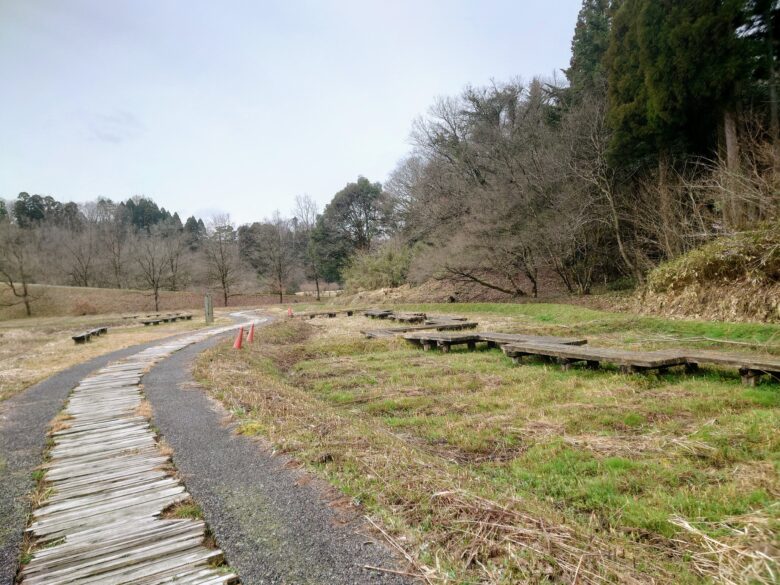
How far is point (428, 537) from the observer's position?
8.05ft

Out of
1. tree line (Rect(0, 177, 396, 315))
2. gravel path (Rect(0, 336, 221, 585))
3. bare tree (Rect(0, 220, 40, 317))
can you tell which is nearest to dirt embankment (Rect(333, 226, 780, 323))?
gravel path (Rect(0, 336, 221, 585))

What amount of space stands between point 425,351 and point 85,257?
49.9 metres

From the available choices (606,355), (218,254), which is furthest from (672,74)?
(218,254)

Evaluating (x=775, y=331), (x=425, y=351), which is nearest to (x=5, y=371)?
(x=425, y=351)

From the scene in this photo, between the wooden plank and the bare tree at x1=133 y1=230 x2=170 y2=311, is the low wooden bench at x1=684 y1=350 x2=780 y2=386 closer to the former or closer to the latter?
the wooden plank

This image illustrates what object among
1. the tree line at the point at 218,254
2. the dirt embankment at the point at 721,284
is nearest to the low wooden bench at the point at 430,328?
the dirt embankment at the point at 721,284

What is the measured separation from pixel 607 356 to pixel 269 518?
225 inches

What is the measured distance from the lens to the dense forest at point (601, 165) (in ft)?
40.5

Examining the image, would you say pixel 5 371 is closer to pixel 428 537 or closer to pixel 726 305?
pixel 428 537

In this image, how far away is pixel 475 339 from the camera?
10070mm

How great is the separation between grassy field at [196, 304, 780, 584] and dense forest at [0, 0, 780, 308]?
7.62 meters

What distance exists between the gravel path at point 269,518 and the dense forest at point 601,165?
11.6 metres

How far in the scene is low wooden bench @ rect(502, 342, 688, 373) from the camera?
6238 millimetres

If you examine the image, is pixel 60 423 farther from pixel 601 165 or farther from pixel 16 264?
pixel 16 264
